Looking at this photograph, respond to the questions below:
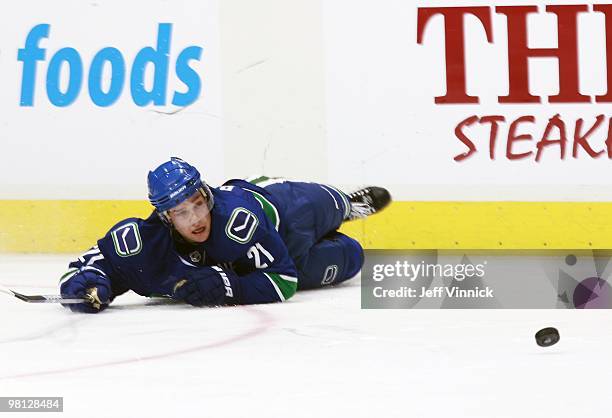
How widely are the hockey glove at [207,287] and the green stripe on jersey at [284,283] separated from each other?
158 millimetres

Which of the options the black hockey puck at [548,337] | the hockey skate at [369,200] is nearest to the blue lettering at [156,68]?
the hockey skate at [369,200]

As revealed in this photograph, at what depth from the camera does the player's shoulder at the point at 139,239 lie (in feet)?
13.2

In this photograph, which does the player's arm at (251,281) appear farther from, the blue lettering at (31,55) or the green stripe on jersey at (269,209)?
the blue lettering at (31,55)

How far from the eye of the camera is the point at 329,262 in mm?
4789

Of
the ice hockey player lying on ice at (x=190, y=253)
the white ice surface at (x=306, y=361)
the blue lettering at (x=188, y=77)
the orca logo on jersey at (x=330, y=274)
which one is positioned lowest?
the white ice surface at (x=306, y=361)

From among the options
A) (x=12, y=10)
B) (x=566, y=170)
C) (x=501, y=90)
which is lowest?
(x=566, y=170)

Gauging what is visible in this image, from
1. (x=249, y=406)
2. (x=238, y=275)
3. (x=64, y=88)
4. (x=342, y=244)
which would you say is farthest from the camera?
(x=64, y=88)

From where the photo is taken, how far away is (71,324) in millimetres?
3826

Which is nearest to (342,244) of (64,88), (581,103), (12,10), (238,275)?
(238,275)

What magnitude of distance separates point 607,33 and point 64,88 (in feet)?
8.11

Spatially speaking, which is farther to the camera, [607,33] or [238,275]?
[607,33]

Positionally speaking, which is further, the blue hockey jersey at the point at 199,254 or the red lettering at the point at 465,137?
the red lettering at the point at 465,137

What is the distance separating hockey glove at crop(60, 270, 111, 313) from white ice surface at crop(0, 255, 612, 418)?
0.18ft

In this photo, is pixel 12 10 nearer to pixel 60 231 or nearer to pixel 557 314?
pixel 60 231
